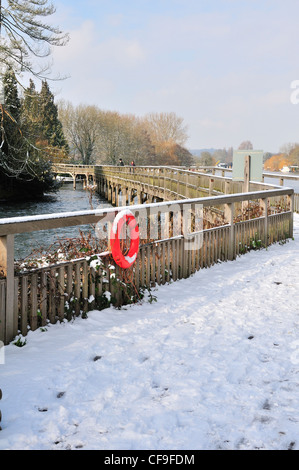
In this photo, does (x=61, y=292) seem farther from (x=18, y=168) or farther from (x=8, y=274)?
(x=18, y=168)

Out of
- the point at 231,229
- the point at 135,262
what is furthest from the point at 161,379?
the point at 231,229

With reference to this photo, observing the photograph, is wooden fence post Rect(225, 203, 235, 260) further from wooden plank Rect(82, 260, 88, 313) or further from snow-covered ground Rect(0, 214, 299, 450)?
wooden plank Rect(82, 260, 88, 313)

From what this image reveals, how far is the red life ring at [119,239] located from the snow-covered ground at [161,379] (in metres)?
0.59

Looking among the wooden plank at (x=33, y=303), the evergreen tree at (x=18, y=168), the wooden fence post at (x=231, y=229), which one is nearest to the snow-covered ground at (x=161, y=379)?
the wooden plank at (x=33, y=303)

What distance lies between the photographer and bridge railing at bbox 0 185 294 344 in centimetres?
451

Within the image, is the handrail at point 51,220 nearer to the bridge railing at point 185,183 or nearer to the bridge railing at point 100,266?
the bridge railing at point 100,266

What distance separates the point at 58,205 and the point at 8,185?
12.6ft

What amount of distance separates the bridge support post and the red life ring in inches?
57.5

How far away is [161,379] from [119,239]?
7.30 feet

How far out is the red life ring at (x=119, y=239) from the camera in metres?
5.62

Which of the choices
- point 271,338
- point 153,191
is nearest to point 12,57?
point 153,191

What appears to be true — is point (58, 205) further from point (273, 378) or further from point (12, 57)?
point (273, 378)

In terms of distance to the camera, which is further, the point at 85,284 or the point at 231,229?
the point at 231,229

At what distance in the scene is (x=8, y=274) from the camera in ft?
14.6
